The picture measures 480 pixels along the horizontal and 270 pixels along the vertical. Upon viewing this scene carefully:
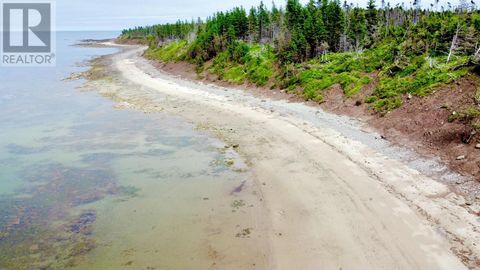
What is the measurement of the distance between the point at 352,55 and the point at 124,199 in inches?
1360

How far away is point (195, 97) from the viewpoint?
45781 mm

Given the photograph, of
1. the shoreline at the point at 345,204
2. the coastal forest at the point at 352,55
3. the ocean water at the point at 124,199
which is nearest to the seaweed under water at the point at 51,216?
the ocean water at the point at 124,199

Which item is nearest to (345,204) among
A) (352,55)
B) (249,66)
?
(352,55)

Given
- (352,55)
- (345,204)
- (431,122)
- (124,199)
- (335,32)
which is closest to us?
(345,204)

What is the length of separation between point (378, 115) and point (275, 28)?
5449 centimetres

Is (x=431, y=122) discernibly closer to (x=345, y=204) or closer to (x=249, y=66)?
(x=345, y=204)

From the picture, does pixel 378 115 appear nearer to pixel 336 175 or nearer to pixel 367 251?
pixel 336 175

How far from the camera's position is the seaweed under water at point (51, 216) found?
15.3 meters

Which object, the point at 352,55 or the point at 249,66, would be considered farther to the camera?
the point at 249,66

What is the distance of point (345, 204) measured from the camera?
18.6 metres

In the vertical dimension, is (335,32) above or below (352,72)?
above

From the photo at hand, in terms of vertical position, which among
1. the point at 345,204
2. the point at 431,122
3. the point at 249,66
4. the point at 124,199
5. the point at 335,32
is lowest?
the point at 124,199

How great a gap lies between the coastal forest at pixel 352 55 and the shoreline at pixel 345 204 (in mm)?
6897

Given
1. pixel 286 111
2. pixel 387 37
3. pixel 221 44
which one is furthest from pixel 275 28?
pixel 286 111
